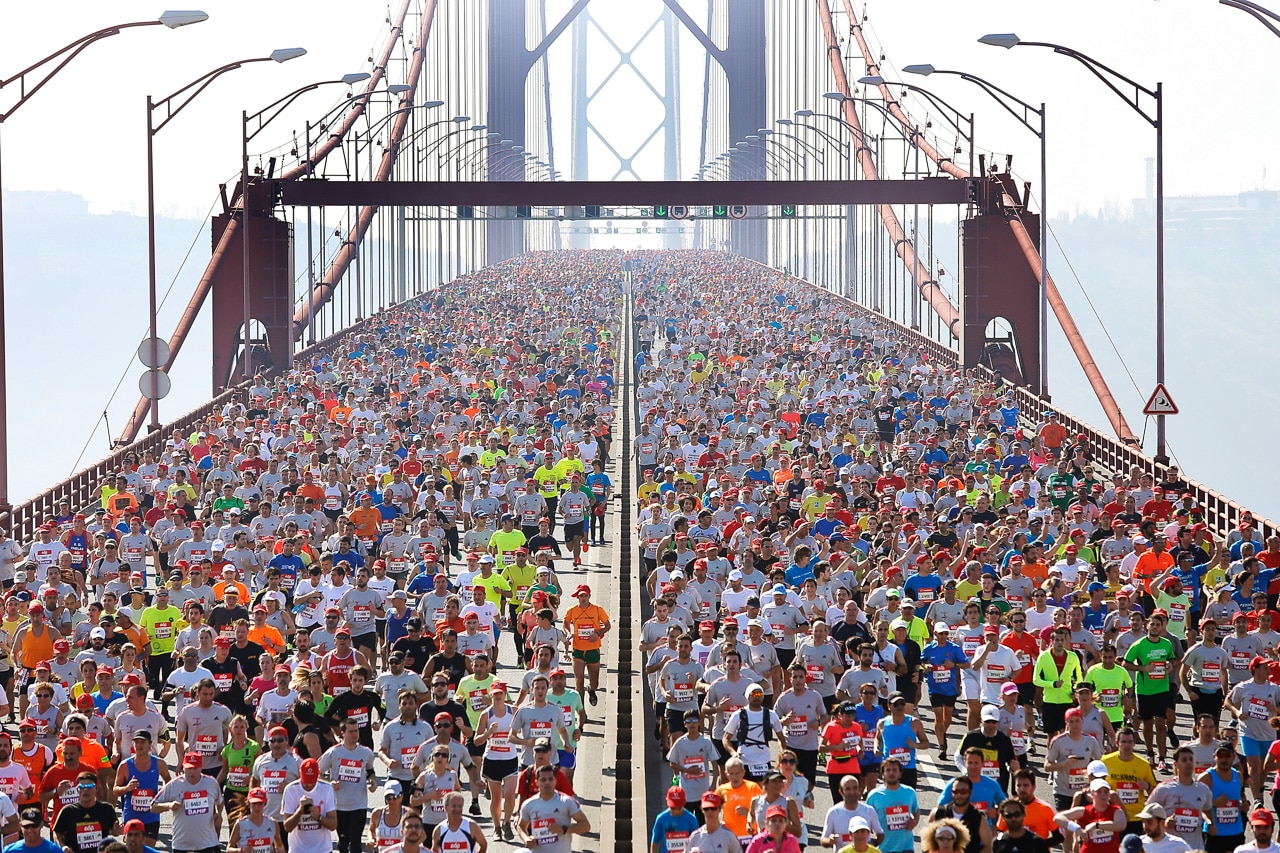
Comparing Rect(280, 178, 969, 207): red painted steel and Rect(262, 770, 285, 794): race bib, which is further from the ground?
Rect(280, 178, 969, 207): red painted steel

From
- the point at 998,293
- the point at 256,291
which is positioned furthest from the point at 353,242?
the point at 998,293

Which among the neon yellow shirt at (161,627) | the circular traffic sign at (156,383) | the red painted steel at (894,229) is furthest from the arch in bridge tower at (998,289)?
the neon yellow shirt at (161,627)

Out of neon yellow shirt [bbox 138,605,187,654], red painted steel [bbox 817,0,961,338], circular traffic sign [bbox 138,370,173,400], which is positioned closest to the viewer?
neon yellow shirt [bbox 138,605,187,654]

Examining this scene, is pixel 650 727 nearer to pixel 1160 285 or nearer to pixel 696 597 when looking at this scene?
pixel 696 597

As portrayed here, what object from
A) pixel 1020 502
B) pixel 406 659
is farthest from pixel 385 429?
pixel 406 659

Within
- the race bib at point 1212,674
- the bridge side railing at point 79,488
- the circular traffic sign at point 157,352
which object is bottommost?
the race bib at point 1212,674

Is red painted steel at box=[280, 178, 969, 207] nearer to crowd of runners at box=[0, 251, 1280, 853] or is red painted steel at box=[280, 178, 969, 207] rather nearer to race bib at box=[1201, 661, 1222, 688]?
crowd of runners at box=[0, 251, 1280, 853]

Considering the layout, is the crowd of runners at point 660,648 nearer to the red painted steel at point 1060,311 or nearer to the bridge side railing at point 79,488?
the bridge side railing at point 79,488

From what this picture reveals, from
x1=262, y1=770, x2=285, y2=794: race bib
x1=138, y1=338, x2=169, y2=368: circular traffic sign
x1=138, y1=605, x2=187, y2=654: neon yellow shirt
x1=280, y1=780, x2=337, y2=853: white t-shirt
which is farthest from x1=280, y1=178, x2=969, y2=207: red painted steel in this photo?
x1=280, y1=780, x2=337, y2=853: white t-shirt
